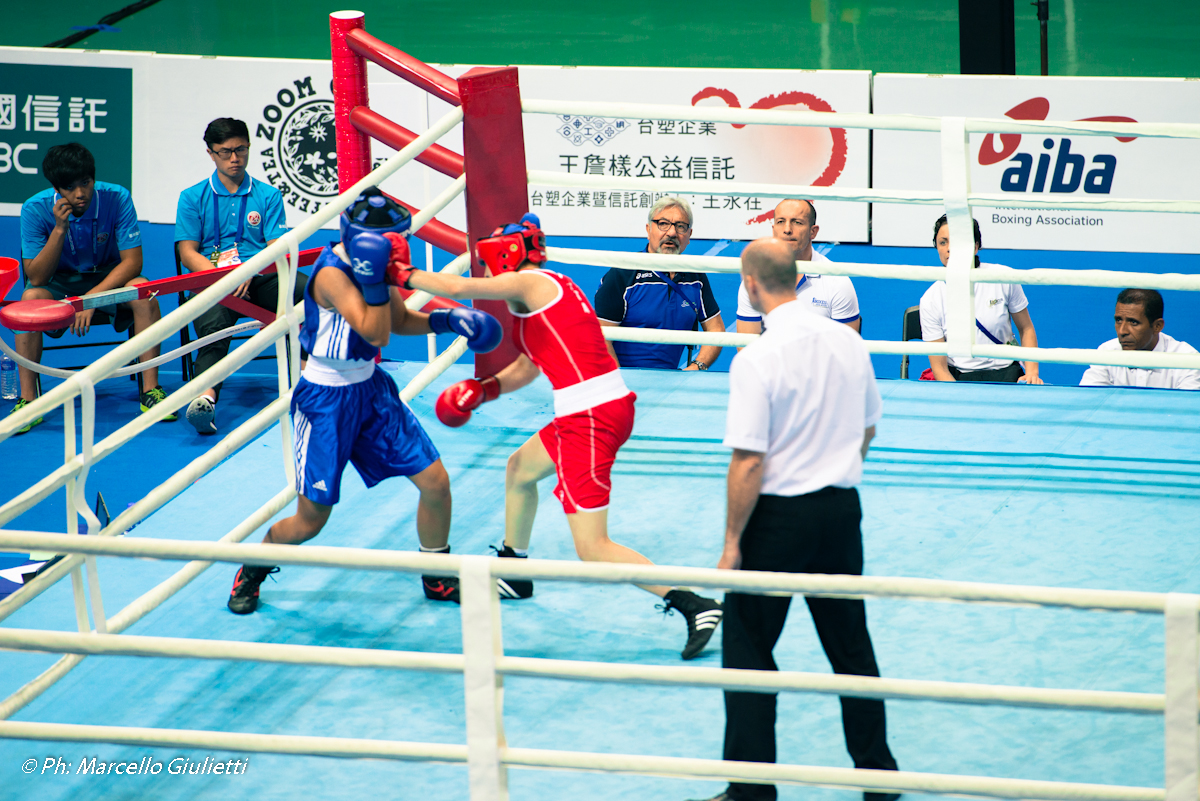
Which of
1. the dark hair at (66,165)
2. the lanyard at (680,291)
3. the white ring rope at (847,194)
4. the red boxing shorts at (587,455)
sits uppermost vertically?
the dark hair at (66,165)

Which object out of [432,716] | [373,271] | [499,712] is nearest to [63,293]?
[373,271]

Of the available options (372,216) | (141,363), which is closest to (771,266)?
(372,216)

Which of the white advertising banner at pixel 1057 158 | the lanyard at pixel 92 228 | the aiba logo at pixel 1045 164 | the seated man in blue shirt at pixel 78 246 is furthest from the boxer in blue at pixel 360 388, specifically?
the aiba logo at pixel 1045 164

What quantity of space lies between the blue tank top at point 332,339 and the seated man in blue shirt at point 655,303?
74.3 inches

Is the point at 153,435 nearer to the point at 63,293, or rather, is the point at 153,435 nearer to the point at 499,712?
the point at 63,293

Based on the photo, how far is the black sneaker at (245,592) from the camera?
3.93 m

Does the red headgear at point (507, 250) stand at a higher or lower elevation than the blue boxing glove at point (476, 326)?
higher

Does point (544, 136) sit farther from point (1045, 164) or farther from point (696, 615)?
point (696, 615)

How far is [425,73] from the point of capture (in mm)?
4789

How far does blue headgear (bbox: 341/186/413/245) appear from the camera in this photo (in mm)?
3656

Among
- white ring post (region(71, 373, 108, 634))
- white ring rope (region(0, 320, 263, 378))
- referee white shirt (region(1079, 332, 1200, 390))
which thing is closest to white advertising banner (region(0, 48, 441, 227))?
white ring rope (region(0, 320, 263, 378))

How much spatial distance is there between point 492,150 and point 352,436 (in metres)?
1.38

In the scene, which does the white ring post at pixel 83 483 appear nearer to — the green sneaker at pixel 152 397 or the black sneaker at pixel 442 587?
the black sneaker at pixel 442 587

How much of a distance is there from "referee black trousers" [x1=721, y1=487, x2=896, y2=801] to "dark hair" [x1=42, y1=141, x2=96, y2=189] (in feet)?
15.0
